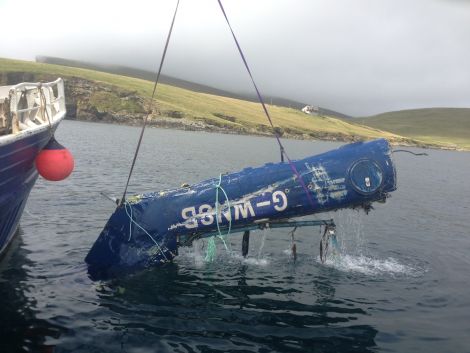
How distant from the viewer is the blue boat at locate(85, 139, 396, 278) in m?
12.2

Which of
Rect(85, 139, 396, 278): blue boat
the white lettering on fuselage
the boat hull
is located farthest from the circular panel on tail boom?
the boat hull

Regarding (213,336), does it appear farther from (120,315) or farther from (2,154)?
(2,154)

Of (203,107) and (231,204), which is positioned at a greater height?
(203,107)

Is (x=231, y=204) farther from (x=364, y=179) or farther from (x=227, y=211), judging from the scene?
(x=364, y=179)

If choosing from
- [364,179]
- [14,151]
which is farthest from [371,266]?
[14,151]

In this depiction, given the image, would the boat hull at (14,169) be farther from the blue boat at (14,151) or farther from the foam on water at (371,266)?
the foam on water at (371,266)

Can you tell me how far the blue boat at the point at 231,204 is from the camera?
1222 cm

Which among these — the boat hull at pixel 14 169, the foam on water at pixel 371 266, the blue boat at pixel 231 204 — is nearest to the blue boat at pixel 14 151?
the boat hull at pixel 14 169

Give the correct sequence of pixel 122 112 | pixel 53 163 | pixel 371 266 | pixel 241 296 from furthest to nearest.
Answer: pixel 122 112
pixel 371 266
pixel 241 296
pixel 53 163

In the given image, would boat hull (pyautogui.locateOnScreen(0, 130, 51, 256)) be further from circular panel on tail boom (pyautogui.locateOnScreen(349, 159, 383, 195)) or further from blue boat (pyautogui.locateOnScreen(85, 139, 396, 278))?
circular panel on tail boom (pyautogui.locateOnScreen(349, 159, 383, 195))

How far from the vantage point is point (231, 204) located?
12.4 meters

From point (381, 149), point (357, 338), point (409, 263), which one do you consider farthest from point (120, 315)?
point (409, 263)

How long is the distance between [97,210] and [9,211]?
9119mm

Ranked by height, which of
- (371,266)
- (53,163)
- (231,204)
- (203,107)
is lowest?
(371,266)
